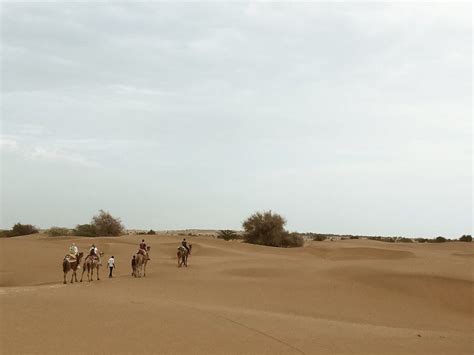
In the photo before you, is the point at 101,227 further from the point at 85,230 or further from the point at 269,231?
the point at 269,231

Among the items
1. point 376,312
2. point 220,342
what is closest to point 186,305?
point 220,342

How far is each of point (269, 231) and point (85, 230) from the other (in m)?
20.5

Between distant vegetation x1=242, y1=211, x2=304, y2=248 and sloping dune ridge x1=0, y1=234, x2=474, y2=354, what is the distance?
22.6 m

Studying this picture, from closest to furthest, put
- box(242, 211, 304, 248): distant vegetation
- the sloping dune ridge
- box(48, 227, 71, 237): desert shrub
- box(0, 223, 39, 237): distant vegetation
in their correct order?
the sloping dune ridge → box(242, 211, 304, 248): distant vegetation → box(48, 227, 71, 237): desert shrub → box(0, 223, 39, 237): distant vegetation

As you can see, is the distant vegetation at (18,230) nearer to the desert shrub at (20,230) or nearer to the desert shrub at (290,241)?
the desert shrub at (20,230)

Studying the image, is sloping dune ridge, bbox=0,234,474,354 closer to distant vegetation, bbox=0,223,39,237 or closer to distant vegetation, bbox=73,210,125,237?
distant vegetation, bbox=73,210,125,237

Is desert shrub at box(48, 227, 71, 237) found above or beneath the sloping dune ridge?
above

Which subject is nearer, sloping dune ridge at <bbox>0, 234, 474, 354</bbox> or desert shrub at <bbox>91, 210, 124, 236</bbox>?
sloping dune ridge at <bbox>0, 234, 474, 354</bbox>

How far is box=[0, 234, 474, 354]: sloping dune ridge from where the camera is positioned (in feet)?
30.5

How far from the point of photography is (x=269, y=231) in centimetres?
4981

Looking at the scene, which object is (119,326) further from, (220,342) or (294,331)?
(294,331)

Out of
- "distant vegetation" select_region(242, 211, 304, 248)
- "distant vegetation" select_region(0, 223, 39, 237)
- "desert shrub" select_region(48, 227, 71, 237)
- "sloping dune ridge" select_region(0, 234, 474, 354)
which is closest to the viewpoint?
"sloping dune ridge" select_region(0, 234, 474, 354)

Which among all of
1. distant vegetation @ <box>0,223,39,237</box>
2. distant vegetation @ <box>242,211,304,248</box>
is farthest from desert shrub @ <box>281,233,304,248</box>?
distant vegetation @ <box>0,223,39,237</box>

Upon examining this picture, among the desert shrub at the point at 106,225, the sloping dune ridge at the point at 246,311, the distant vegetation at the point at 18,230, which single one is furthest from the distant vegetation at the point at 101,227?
the sloping dune ridge at the point at 246,311
